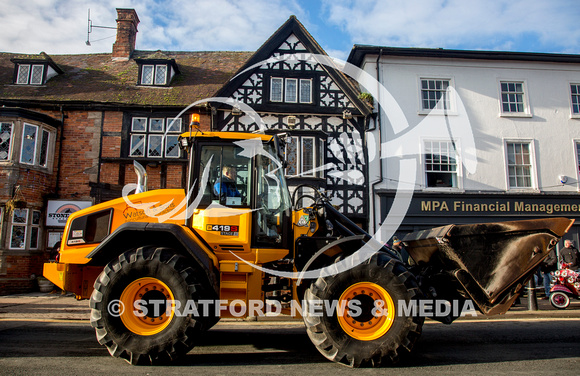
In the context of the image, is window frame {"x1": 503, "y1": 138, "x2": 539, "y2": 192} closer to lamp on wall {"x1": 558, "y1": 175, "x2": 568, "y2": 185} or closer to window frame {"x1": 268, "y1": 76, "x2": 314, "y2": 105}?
lamp on wall {"x1": 558, "y1": 175, "x2": 568, "y2": 185}

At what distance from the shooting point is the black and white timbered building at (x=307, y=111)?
49.4 feet

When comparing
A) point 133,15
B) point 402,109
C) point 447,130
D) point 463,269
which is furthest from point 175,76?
point 463,269

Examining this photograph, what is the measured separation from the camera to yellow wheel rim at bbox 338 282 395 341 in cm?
463

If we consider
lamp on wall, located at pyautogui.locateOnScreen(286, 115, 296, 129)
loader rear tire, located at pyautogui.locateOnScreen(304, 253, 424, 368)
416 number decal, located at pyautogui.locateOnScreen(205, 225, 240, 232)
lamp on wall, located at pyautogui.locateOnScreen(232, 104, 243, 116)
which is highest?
lamp on wall, located at pyautogui.locateOnScreen(232, 104, 243, 116)

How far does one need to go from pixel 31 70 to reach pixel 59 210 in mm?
6447

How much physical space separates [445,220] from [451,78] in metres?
5.98

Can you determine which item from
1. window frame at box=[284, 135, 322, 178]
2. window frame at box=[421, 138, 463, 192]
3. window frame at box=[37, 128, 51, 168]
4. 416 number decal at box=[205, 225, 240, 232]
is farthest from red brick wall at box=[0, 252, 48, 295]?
window frame at box=[421, 138, 463, 192]

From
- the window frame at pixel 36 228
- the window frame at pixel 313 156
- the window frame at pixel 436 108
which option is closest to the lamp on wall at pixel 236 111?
the window frame at pixel 313 156

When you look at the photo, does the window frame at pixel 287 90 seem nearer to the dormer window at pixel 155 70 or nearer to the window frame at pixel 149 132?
the window frame at pixel 149 132

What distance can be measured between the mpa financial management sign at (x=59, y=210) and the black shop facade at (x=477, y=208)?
11.3 m

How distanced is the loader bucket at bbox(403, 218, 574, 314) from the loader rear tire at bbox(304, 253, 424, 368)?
2.48 ft

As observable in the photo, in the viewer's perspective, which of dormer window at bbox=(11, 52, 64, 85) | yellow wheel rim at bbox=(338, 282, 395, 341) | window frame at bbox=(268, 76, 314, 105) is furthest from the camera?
dormer window at bbox=(11, 52, 64, 85)

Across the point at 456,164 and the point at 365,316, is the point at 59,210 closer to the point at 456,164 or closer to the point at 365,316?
the point at 365,316

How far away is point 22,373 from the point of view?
419 centimetres
